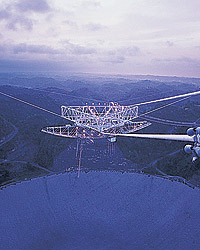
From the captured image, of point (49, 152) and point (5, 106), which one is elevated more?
point (5, 106)

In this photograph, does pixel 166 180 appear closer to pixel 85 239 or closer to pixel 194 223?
pixel 194 223

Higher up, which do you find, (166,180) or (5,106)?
(5,106)

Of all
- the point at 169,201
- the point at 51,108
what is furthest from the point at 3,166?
the point at 51,108

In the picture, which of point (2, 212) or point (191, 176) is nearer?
point (2, 212)

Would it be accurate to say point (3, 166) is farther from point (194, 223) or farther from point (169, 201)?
point (194, 223)

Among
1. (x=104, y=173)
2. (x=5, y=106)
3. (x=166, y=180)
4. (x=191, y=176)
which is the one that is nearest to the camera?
(x=166, y=180)

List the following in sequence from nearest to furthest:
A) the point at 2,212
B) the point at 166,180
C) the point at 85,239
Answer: the point at 85,239
the point at 2,212
the point at 166,180

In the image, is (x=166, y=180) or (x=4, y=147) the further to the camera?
(x=4, y=147)

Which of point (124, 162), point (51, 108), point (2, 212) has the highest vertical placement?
point (51, 108)

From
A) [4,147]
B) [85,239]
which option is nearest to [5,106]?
[4,147]
